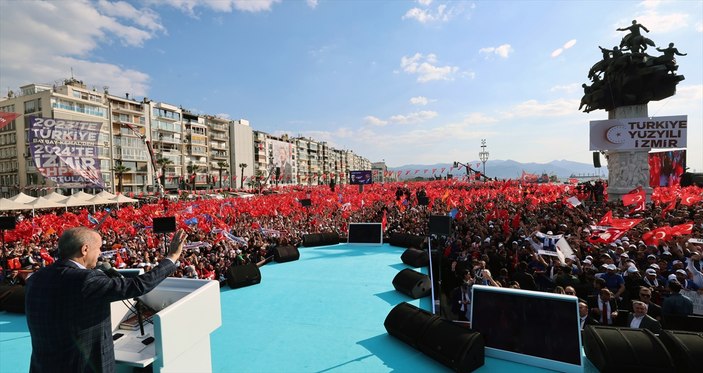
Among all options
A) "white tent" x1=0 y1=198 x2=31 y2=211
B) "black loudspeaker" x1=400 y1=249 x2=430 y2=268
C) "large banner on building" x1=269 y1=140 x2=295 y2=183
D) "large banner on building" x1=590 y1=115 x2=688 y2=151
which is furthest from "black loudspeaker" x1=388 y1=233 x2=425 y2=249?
"large banner on building" x1=269 y1=140 x2=295 y2=183

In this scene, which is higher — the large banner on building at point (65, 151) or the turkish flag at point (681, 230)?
the large banner on building at point (65, 151)

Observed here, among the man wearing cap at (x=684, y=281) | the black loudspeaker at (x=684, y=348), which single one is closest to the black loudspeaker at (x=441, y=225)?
the black loudspeaker at (x=684, y=348)

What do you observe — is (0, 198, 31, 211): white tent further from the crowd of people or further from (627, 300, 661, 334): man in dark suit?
(627, 300, 661, 334): man in dark suit

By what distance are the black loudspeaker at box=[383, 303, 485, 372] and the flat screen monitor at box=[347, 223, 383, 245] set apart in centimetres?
1061

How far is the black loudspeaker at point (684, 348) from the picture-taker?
4.56 meters

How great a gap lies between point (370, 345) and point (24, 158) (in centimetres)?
7183

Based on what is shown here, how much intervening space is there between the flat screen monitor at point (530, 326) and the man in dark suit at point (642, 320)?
1.55m

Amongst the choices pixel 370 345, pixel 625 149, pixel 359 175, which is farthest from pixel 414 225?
pixel 359 175

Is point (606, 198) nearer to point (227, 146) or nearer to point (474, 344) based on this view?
point (474, 344)

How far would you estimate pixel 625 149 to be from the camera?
23.6 m

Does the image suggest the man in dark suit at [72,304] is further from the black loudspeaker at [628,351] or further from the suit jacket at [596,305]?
the suit jacket at [596,305]

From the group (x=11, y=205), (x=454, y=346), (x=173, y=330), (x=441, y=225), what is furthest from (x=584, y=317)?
A: (x=11, y=205)

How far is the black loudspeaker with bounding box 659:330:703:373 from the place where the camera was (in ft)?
15.0

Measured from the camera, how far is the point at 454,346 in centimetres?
556
